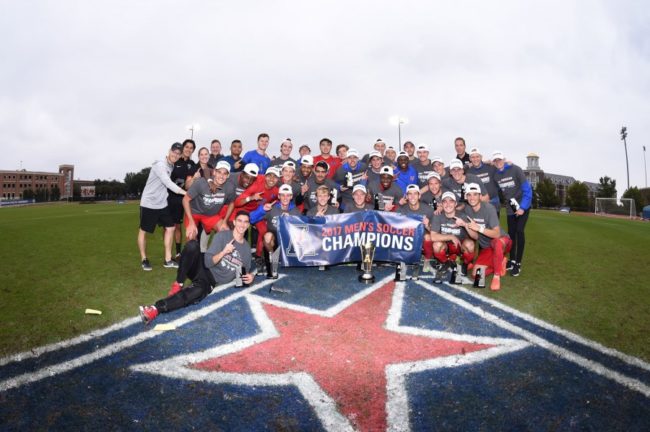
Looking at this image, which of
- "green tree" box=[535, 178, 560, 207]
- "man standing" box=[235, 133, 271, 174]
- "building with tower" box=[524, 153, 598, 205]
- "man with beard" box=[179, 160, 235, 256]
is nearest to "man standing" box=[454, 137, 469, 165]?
"man standing" box=[235, 133, 271, 174]

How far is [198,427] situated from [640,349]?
450cm

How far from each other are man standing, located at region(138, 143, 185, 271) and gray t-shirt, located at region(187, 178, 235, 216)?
376 millimetres

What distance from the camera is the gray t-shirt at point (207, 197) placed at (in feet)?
23.3

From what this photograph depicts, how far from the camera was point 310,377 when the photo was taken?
3.31 metres

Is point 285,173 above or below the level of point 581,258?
above

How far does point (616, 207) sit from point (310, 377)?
190 ft

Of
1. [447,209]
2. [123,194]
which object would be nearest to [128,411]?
[447,209]

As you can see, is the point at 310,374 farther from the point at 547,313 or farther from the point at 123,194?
the point at 123,194

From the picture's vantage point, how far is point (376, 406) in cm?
292

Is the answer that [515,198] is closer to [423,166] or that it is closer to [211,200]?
[423,166]

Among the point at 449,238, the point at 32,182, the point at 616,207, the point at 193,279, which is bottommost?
the point at 193,279

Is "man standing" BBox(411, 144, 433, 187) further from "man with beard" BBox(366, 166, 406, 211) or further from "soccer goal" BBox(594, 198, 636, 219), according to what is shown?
"soccer goal" BBox(594, 198, 636, 219)

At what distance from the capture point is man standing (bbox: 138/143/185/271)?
23.7 feet

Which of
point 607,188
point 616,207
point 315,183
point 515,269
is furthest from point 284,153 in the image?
point 607,188
